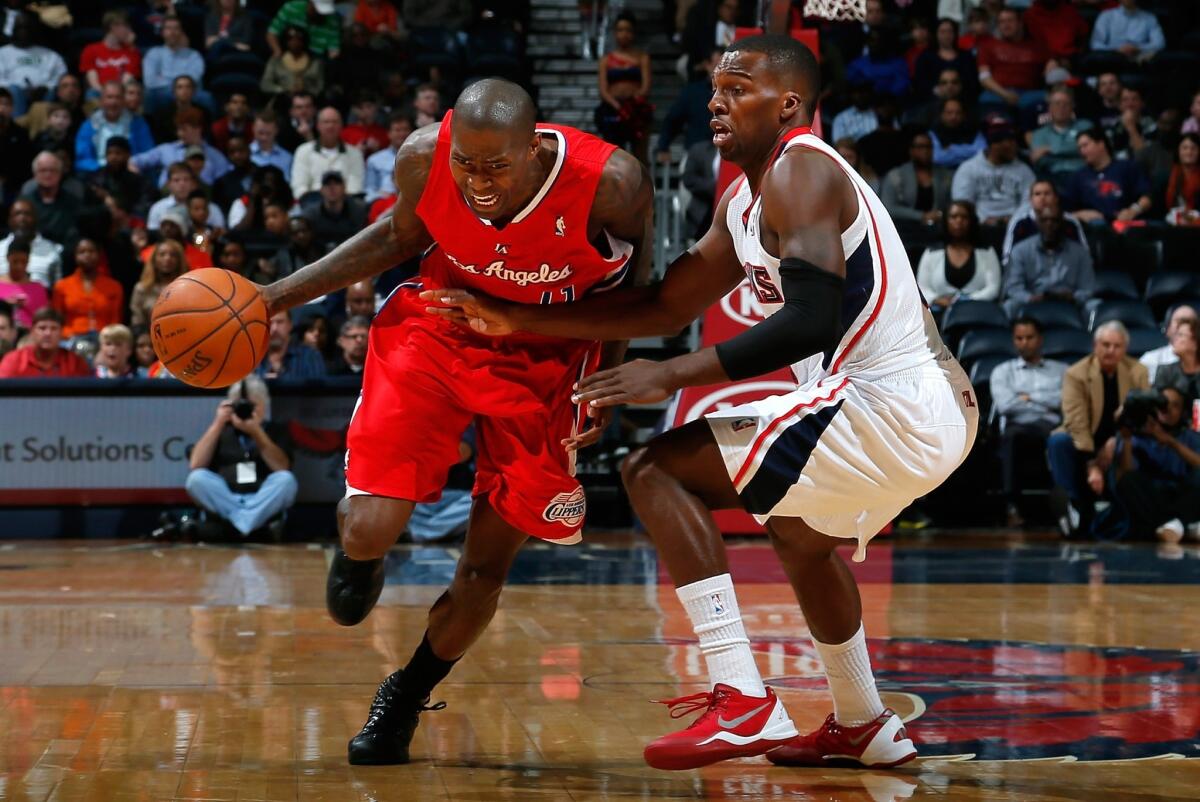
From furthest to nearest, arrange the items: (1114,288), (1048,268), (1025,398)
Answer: (1114,288) → (1048,268) → (1025,398)

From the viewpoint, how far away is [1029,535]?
9.95 meters

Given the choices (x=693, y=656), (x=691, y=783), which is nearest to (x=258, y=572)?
(x=693, y=656)

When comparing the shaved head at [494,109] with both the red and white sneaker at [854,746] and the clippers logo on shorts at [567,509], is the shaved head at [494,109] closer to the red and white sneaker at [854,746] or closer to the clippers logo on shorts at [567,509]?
the clippers logo on shorts at [567,509]

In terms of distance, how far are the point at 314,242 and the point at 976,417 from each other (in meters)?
8.17

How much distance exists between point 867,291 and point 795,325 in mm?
317

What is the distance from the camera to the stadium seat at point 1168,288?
1119 cm

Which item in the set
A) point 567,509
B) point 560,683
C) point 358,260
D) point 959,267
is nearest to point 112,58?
point 959,267

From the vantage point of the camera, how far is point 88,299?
35.4ft

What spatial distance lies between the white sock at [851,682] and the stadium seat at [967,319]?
24.0 ft

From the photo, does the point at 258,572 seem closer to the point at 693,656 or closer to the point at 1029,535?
the point at 693,656

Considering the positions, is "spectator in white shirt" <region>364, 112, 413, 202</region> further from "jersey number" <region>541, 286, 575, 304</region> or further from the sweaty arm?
"jersey number" <region>541, 286, 575, 304</region>

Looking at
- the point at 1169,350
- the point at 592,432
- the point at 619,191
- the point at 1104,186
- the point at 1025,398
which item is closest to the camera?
the point at 592,432

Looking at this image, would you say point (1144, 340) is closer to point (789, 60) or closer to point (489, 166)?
point (789, 60)

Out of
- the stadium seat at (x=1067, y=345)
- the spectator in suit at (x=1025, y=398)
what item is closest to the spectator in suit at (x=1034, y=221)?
the stadium seat at (x=1067, y=345)
